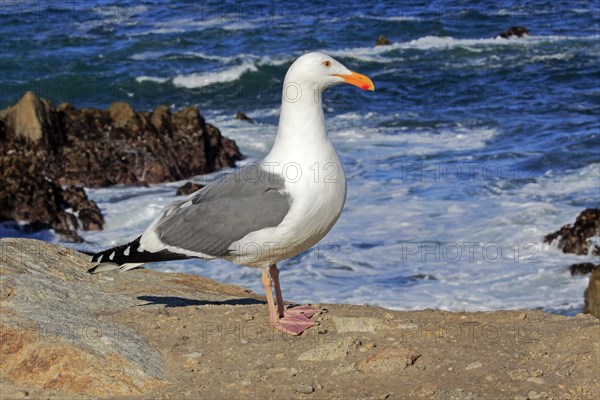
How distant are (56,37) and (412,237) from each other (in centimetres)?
2417

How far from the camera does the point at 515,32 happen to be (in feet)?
117

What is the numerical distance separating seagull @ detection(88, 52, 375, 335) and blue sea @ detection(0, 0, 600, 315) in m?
5.67

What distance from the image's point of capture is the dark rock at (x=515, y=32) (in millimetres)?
35688

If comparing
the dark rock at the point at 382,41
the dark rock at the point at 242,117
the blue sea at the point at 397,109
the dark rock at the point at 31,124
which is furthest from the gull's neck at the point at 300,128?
the dark rock at the point at 382,41

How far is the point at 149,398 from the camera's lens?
5.25 m

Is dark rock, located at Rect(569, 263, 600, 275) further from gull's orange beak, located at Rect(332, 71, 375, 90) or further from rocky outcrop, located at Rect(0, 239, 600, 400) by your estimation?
gull's orange beak, located at Rect(332, 71, 375, 90)

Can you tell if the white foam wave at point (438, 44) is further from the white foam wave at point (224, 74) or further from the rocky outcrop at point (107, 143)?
the rocky outcrop at point (107, 143)

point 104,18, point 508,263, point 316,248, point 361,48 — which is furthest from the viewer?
point 104,18

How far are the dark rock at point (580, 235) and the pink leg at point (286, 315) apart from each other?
7363mm

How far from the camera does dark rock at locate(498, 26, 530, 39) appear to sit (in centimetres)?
3569

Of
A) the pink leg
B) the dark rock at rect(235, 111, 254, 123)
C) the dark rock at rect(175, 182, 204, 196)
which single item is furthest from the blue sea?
the pink leg

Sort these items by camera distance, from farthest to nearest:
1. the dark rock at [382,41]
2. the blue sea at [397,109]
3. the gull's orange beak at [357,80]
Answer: the dark rock at [382,41] < the blue sea at [397,109] < the gull's orange beak at [357,80]

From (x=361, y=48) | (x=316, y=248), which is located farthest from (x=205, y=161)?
(x=361, y=48)

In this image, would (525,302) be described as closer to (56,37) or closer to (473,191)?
(473,191)
